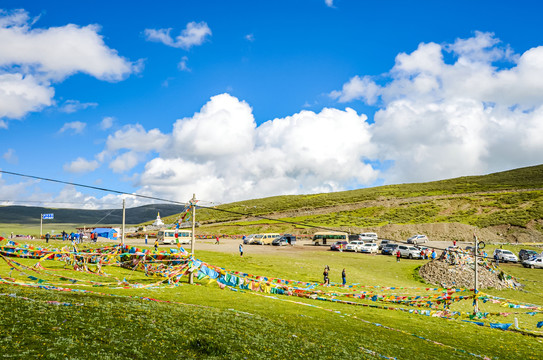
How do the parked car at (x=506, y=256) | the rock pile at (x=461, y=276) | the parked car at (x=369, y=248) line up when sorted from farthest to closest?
the parked car at (x=369, y=248), the parked car at (x=506, y=256), the rock pile at (x=461, y=276)

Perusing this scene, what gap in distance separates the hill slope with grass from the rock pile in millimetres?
33263

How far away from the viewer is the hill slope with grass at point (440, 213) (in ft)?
303

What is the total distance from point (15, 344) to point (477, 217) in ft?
381

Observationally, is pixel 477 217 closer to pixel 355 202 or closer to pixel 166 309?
pixel 355 202

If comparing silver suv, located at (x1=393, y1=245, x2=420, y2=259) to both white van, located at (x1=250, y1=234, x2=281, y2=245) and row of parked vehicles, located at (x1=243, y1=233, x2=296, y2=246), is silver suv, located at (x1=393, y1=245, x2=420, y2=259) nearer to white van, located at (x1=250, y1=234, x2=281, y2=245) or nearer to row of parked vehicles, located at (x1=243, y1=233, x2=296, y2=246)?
row of parked vehicles, located at (x1=243, y1=233, x2=296, y2=246)

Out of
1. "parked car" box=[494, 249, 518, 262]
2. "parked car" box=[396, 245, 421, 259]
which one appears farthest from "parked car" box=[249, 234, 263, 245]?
"parked car" box=[494, 249, 518, 262]

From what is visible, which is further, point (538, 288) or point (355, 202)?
point (355, 202)

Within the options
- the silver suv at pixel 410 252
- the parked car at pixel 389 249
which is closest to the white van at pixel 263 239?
the parked car at pixel 389 249

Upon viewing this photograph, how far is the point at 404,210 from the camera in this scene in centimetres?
12556

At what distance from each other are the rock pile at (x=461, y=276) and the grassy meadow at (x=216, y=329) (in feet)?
51.0

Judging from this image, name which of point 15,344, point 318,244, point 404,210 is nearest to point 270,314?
point 15,344

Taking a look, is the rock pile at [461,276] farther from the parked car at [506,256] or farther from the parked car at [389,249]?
the parked car at [389,249]

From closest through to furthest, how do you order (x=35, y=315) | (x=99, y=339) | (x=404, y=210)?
(x=99, y=339)
(x=35, y=315)
(x=404, y=210)

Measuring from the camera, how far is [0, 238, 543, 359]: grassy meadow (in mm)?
9547
